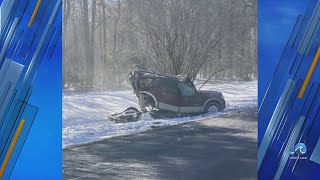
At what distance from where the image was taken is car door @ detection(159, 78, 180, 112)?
1.69 metres

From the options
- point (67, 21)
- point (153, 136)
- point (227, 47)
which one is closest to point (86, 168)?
point (153, 136)

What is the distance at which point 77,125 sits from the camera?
170 cm

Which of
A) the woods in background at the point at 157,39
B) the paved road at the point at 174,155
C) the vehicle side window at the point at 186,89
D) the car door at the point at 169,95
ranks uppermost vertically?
the woods in background at the point at 157,39

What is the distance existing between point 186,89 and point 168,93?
0.30 feet

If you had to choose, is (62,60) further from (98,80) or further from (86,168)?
(86,168)

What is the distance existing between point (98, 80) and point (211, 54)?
571 millimetres

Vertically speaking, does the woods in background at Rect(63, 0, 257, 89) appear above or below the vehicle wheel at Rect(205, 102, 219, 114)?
above

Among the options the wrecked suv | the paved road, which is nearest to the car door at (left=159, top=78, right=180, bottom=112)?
the wrecked suv

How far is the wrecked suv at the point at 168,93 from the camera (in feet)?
5.53

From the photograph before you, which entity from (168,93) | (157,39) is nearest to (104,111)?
(168,93)

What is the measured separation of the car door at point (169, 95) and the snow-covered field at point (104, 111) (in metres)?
0.07

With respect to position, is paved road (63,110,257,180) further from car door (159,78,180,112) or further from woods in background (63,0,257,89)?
woods in background (63,0,257,89)

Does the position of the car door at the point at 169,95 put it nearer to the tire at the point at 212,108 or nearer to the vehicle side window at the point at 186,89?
the vehicle side window at the point at 186,89

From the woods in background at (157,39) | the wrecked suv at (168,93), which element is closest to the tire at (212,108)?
the wrecked suv at (168,93)
